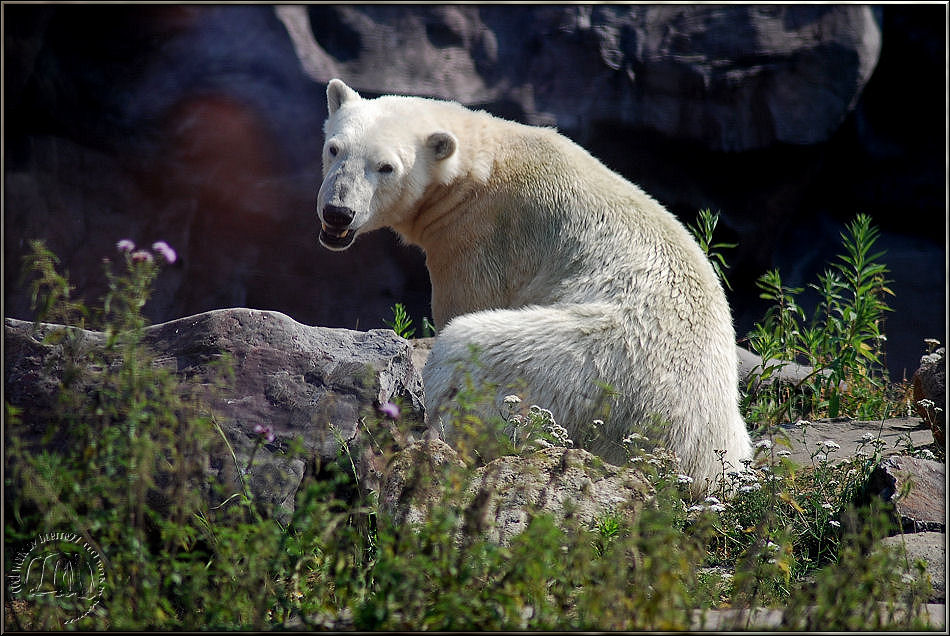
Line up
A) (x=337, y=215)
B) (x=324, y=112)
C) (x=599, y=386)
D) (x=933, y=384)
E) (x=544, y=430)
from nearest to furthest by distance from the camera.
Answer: (x=544, y=430), (x=599, y=386), (x=337, y=215), (x=933, y=384), (x=324, y=112)

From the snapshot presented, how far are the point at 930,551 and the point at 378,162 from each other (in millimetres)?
3143

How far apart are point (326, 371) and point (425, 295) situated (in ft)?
21.1

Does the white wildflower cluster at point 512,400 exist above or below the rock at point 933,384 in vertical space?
below

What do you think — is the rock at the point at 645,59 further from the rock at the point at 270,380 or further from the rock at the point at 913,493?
the rock at the point at 913,493

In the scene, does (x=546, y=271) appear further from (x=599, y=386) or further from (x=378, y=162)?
(x=378, y=162)

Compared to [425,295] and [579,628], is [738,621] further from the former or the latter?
[425,295]

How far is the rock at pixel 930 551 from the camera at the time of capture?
3111mm

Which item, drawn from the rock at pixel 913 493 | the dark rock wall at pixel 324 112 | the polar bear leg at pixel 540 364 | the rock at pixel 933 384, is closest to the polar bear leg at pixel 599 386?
the polar bear leg at pixel 540 364

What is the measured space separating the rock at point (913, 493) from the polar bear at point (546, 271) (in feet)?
→ 2.36

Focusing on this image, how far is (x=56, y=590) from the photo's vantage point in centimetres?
298

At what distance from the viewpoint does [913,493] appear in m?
3.68

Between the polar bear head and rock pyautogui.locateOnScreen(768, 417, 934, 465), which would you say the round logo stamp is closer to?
the polar bear head

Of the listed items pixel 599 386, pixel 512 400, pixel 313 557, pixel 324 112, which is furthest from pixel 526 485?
pixel 324 112

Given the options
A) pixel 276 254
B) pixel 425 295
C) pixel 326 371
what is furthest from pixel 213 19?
pixel 326 371
